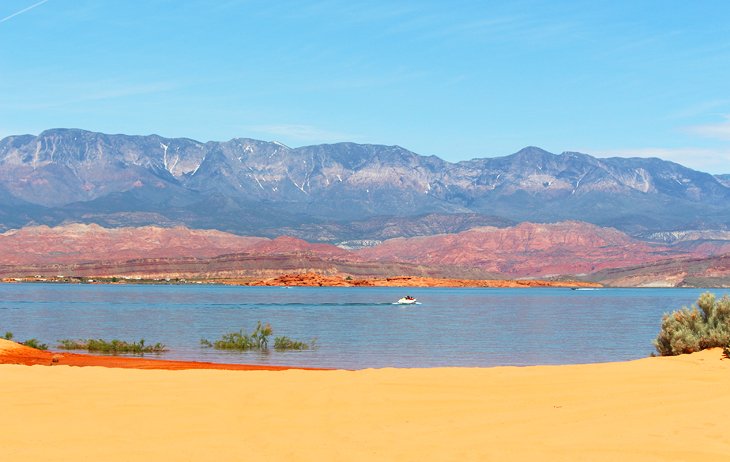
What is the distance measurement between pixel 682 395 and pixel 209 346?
28753 mm

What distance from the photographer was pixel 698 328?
27047 mm

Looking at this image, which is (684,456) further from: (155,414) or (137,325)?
(137,325)

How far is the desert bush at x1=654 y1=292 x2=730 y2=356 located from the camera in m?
25.9

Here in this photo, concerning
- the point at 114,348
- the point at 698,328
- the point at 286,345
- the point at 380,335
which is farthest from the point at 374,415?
the point at 380,335

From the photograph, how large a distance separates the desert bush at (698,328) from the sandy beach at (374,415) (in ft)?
10.6

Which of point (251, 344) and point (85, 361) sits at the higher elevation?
point (85, 361)

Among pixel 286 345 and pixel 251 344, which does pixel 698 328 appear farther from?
pixel 251 344

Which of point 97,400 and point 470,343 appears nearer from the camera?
point 97,400

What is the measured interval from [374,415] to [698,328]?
14444 mm

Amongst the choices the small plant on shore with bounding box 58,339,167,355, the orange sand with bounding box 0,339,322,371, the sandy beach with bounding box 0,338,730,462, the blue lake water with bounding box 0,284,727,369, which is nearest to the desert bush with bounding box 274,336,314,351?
the blue lake water with bounding box 0,284,727,369

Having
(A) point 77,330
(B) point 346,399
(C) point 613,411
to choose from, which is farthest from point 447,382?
(A) point 77,330

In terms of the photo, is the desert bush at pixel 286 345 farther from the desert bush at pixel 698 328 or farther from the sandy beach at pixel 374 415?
the sandy beach at pixel 374 415

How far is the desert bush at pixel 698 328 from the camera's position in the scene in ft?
84.9

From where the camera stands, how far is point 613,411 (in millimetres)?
16281
